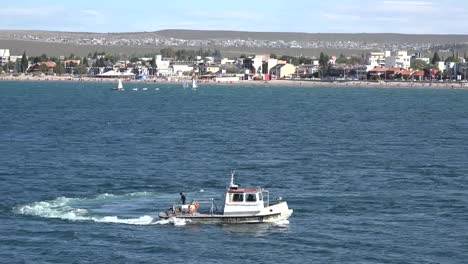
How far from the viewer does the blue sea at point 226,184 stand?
51562mm

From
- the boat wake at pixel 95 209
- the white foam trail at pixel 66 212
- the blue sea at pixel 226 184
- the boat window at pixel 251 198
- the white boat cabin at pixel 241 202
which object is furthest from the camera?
the boat wake at pixel 95 209

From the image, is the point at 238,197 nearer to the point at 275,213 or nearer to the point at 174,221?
the point at 275,213

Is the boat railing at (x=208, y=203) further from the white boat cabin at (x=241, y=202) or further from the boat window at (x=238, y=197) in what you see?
the boat window at (x=238, y=197)

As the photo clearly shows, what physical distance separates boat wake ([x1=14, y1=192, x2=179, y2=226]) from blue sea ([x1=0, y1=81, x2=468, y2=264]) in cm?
11

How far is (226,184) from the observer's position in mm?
70750

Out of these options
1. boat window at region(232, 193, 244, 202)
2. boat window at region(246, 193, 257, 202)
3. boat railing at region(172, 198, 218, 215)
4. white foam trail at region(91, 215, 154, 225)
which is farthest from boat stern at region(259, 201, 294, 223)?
white foam trail at region(91, 215, 154, 225)

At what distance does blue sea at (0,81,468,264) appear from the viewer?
5156cm

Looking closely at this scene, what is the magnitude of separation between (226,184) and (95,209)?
38.9 ft

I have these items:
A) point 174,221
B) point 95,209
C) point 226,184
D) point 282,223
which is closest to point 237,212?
point 282,223

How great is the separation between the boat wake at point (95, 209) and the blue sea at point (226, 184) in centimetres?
11

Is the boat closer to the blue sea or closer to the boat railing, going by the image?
the boat railing

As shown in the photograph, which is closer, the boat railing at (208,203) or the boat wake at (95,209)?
the boat wake at (95,209)

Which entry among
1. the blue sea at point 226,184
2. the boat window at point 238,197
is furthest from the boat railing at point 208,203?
the boat window at point 238,197

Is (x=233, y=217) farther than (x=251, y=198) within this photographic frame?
No
